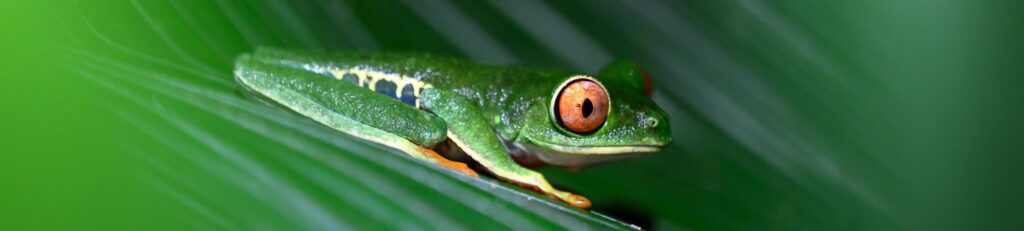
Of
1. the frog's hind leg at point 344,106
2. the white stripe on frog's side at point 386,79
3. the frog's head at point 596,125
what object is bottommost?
the frog's hind leg at point 344,106

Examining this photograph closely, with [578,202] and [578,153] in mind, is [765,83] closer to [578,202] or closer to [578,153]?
[578,153]

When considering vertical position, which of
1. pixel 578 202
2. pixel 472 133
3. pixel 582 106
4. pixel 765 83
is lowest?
pixel 578 202

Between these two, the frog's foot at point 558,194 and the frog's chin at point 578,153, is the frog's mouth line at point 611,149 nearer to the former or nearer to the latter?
the frog's chin at point 578,153

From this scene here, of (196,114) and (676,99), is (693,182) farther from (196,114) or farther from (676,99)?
(196,114)

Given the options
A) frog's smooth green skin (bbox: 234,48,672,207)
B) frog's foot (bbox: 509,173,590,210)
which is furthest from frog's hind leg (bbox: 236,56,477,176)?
frog's foot (bbox: 509,173,590,210)

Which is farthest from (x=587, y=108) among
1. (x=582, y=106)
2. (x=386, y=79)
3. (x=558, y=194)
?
(x=386, y=79)

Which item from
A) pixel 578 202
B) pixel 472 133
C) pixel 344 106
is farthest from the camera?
pixel 472 133

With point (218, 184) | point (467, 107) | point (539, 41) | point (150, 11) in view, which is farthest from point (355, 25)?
point (218, 184)

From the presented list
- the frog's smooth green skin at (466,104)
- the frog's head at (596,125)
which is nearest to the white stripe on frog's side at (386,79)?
the frog's smooth green skin at (466,104)
